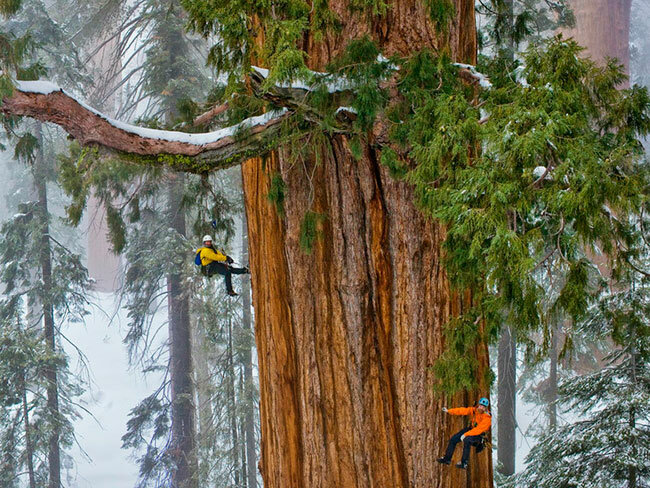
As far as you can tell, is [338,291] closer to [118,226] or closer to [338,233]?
[338,233]

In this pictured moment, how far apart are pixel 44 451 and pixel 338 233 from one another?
11.6m

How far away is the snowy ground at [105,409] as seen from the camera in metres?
19.9

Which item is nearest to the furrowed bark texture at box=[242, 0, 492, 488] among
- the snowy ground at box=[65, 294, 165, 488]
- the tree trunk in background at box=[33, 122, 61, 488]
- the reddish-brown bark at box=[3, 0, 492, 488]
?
the reddish-brown bark at box=[3, 0, 492, 488]

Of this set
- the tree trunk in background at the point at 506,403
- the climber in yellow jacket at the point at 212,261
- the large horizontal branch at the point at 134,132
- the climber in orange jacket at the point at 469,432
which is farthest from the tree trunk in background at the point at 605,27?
the large horizontal branch at the point at 134,132

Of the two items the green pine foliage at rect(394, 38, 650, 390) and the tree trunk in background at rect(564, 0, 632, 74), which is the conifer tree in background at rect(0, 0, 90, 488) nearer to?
the tree trunk in background at rect(564, 0, 632, 74)

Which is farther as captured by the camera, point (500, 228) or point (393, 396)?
point (393, 396)

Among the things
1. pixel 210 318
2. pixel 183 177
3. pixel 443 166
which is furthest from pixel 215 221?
pixel 210 318

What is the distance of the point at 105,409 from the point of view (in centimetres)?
2333

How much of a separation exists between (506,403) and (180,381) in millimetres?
6098

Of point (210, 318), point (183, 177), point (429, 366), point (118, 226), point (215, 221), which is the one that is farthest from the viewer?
point (210, 318)

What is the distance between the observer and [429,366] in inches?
173

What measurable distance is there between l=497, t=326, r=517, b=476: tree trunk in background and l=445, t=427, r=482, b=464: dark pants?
8.95 meters

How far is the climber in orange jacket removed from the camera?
4352 millimetres

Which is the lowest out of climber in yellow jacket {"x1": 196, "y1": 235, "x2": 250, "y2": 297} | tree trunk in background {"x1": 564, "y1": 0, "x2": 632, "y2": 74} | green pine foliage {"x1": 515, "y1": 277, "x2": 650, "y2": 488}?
green pine foliage {"x1": 515, "y1": 277, "x2": 650, "y2": 488}
